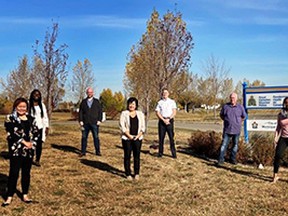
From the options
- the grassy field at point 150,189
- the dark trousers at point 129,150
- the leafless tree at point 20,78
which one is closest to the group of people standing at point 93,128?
the dark trousers at point 129,150

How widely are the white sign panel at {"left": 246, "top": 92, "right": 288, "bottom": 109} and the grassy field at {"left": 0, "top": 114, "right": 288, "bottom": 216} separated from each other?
2.01 metres

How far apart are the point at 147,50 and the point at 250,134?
659 cm

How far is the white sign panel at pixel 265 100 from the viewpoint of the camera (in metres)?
10.1

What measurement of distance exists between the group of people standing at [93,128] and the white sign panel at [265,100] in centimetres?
125

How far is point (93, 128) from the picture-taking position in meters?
10.1

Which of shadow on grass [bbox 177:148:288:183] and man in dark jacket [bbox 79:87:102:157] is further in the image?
man in dark jacket [bbox 79:87:102:157]

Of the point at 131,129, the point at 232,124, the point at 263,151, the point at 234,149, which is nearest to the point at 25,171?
the point at 131,129

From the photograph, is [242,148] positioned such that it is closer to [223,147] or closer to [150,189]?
[223,147]

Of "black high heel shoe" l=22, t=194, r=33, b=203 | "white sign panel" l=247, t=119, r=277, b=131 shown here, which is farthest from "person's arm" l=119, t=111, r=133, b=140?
"white sign panel" l=247, t=119, r=277, b=131

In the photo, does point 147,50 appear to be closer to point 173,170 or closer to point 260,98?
point 260,98

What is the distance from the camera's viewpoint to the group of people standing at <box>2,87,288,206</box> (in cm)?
566

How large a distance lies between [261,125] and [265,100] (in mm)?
701

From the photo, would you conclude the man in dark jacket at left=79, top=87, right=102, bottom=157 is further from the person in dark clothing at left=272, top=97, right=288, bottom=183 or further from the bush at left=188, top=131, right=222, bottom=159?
the person in dark clothing at left=272, top=97, right=288, bottom=183

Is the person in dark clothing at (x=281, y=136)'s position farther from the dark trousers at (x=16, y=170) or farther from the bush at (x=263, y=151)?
the dark trousers at (x=16, y=170)
